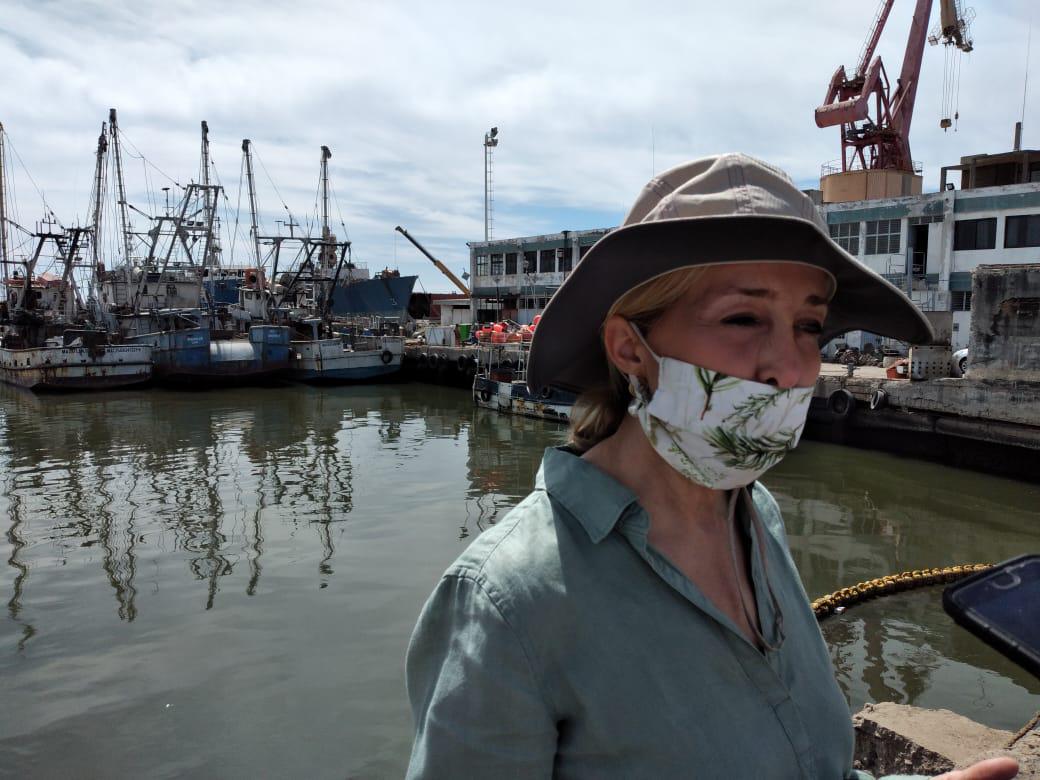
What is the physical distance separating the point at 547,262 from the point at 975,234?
22.8m

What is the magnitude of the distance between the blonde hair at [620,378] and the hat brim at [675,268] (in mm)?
20

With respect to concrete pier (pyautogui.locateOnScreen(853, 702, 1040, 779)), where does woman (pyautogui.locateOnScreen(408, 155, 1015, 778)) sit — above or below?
above

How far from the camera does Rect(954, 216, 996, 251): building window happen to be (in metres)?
26.9

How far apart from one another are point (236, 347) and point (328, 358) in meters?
3.94

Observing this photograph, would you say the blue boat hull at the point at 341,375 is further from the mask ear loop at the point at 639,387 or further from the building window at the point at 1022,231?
the mask ear loop at the point at 639,387

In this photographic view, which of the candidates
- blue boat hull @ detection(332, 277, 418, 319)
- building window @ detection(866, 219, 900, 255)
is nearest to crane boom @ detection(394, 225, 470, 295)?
blue boat hull @ detection(332, 277, 418, 319)

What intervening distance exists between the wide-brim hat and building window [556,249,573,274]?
40846mm

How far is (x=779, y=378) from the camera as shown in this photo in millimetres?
1337

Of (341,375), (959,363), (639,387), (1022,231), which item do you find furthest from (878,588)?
(341,375)

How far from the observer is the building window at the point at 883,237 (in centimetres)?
2909

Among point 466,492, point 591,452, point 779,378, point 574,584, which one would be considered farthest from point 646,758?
point 466,492

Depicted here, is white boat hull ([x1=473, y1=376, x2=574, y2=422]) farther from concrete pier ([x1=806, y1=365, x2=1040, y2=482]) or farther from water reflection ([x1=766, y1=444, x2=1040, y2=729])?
water reflection ([x1=766, y1=444, x2=1040, y2=729])

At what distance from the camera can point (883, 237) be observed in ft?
96.8

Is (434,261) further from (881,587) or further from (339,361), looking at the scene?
(881,587)
